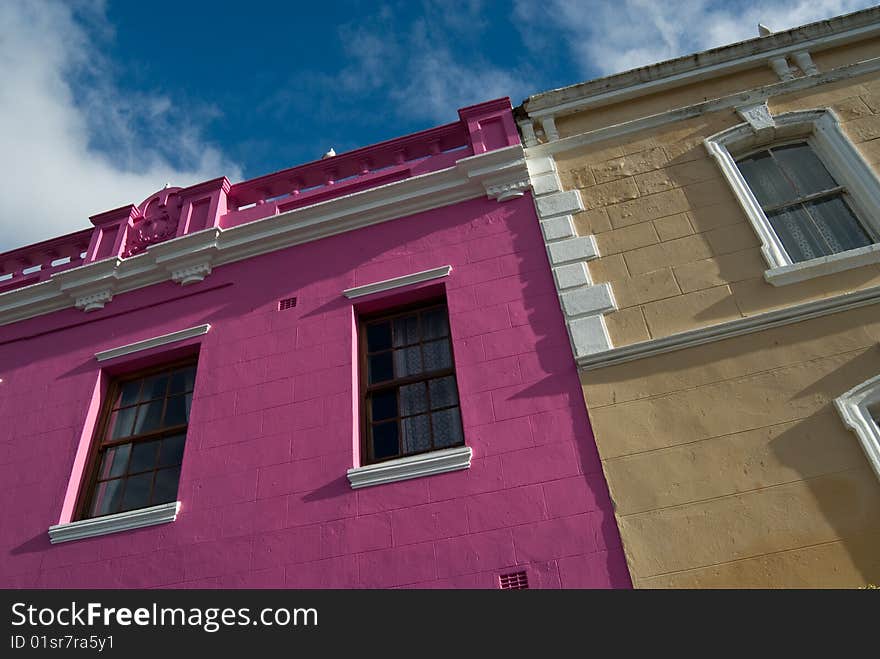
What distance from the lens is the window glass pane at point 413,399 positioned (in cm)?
755

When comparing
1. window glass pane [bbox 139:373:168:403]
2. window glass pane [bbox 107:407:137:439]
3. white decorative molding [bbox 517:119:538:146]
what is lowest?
window glass pane [bbox 107:407:137:439]

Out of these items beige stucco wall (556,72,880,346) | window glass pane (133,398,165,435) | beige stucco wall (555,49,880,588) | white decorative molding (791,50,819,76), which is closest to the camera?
beige stucco wall (555,49,880,588)

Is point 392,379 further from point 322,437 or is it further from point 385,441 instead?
point 322,437

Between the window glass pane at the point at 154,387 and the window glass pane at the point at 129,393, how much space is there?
0.10 m

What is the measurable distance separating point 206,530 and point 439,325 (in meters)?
3.22

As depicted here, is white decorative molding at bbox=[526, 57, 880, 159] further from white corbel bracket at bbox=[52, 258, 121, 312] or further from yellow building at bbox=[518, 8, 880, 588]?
white corbel bracket at bbox=[52, 258, 121, 312]

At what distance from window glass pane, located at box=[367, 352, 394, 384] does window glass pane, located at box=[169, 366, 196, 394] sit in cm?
216

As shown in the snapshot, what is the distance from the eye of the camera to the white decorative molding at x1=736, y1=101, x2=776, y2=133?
8477 mm

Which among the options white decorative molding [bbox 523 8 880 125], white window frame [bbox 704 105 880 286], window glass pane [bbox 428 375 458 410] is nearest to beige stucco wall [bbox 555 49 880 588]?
white window frame [bbox 704 105 880 286]

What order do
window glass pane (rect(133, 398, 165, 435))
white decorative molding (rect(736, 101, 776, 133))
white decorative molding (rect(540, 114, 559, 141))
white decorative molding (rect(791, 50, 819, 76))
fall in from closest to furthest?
window glass pane (rect(133, 398, 165, 435)) < white decorative molding (rect(736, 101, 776, 133)) < white decorative molding (rect(791, 50, 819, 76)) < white decorative molding (rect(540, 114, 559, 141))

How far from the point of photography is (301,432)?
742cm
